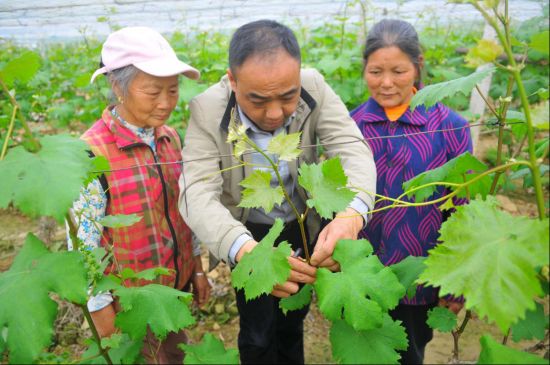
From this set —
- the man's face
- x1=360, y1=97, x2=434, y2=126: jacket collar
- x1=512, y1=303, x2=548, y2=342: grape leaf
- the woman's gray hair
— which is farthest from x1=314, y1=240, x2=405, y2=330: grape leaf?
the woman's gray hair

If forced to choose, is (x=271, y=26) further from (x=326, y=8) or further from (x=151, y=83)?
(x=326, y=8)

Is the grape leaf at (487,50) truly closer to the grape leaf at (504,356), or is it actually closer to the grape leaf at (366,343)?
the grape leaf at (504,356)

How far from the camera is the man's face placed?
1.56 meters

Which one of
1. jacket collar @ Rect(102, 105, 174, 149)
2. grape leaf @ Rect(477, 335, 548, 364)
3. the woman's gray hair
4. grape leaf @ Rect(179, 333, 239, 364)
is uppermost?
the woman's gray hair

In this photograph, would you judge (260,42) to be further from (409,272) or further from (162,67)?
(409,272)

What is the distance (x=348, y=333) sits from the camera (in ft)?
3.40

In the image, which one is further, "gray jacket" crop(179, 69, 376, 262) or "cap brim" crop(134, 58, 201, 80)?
"cap brim" crop(134, 58, 201, 80)

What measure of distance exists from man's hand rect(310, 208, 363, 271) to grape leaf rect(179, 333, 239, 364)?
36 centimetres

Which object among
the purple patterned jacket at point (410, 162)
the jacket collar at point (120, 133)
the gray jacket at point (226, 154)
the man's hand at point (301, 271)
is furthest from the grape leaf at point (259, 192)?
the purple patterned jacket at point (410, 162)

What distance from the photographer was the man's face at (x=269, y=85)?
156 centimetres

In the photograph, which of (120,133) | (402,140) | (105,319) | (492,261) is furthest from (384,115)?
(105,319)

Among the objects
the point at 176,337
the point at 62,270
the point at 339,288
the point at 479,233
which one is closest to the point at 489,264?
the point at 479,233

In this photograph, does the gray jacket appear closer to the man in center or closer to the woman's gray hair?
the man in center

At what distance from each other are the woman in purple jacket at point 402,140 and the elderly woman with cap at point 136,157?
37.9 inches
